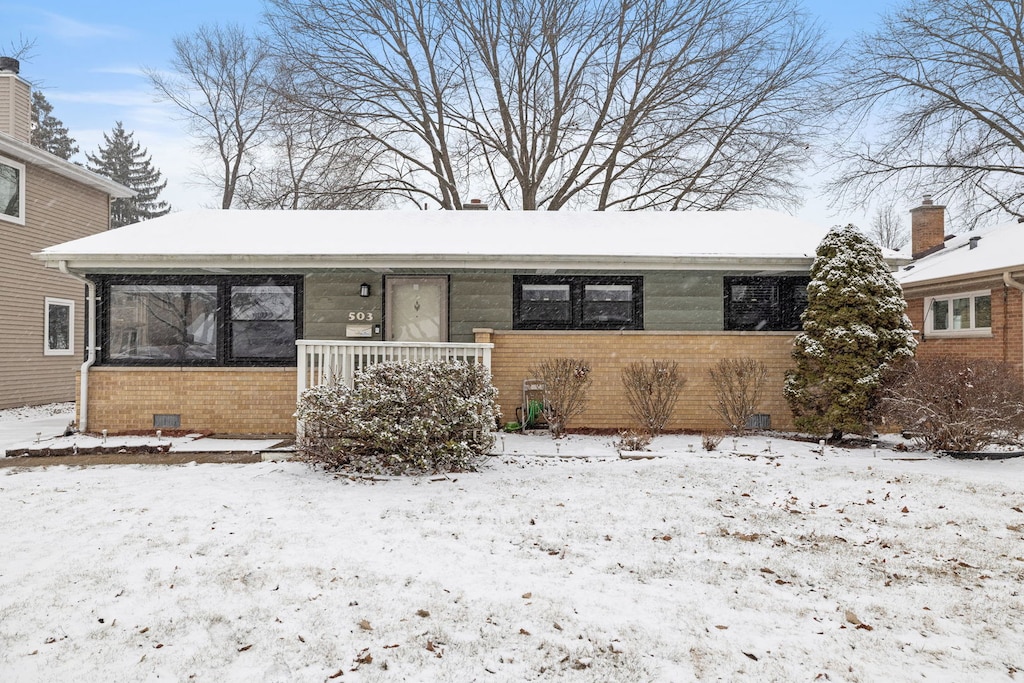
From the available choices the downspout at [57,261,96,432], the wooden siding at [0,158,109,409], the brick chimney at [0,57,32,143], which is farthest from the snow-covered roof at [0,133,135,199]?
the downspout at [57,261,96,432]

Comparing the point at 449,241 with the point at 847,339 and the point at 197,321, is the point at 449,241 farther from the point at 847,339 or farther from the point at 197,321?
the point at 847,339

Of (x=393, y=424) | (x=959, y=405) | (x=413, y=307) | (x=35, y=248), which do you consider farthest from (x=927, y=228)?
(x=35, y=248)

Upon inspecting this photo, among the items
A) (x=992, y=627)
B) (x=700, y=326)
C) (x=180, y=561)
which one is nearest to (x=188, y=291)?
(x=180, y=561)

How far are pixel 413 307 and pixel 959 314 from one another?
10.9 m

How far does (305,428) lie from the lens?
6738 mm

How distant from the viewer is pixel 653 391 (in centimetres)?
918

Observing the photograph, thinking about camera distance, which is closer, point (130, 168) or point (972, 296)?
point (972, 296)

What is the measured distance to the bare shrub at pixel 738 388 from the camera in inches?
356

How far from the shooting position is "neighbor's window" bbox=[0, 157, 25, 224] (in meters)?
13.5

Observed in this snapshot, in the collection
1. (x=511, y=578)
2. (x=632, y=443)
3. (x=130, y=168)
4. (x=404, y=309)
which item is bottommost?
(x=511, y=578)

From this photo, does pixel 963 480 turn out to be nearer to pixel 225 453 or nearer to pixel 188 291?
pixel 225 453

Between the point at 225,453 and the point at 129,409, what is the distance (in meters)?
2.92

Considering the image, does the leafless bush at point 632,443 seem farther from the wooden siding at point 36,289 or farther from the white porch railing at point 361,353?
the wooden siding at point 36,289

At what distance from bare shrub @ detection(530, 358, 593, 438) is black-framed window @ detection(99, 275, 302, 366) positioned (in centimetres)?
395
